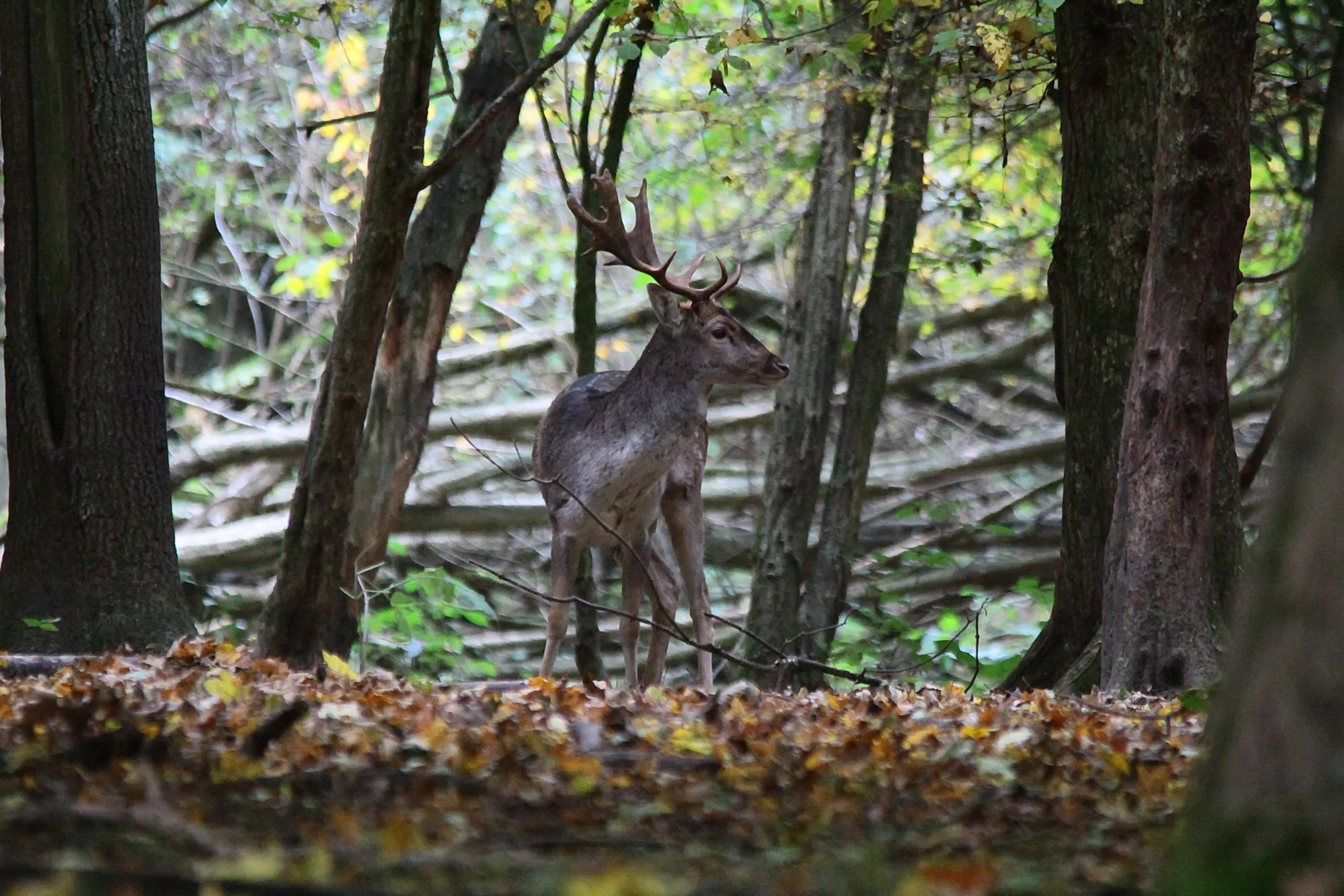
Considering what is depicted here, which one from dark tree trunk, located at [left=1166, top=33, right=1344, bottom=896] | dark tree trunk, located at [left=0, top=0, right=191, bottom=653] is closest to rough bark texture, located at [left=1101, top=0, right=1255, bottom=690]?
dark tree trunk, located at [left=1166, top=33, right=1344, bottom=896]

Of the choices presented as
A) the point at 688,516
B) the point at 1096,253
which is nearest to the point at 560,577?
the point at 688,516

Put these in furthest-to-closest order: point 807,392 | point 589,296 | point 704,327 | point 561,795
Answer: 1. point 807,392
2. point 589,296
3. point 704,327
4. point 561,795

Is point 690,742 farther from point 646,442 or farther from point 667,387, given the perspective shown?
point 667,387

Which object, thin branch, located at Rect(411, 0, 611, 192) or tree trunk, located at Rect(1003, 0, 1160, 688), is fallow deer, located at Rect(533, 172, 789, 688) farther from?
tree trunk, located at Rect(1003, 0, 1160, 688)

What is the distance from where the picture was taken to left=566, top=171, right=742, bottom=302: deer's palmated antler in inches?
349

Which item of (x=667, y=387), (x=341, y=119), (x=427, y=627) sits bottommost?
(x=427, y=627)

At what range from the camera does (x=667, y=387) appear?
361 inches

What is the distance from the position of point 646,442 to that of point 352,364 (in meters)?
2.44

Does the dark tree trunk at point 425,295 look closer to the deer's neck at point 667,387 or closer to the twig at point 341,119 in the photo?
the twig at point 341,119

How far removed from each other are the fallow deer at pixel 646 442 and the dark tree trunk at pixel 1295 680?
630 cm

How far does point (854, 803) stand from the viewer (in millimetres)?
3670

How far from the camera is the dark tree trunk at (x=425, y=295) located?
10.1m

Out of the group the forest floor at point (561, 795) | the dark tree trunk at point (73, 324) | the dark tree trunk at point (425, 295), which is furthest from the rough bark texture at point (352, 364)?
the dark tree trunk at point (425, 295)

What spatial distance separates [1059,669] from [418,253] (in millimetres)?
4862
